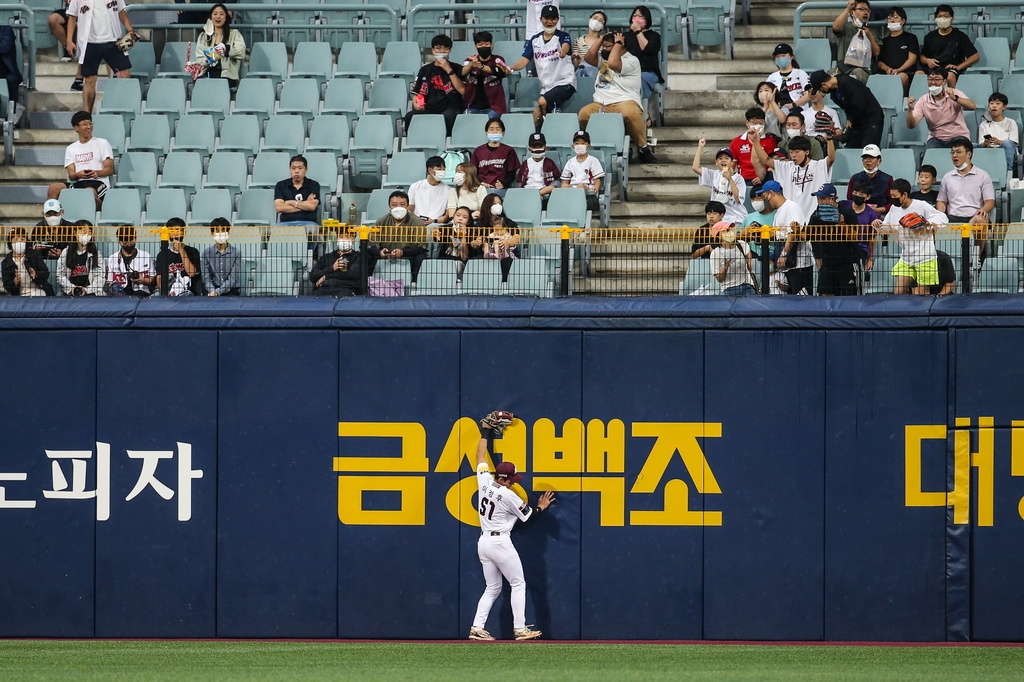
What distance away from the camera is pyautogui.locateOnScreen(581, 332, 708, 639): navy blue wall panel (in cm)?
1305

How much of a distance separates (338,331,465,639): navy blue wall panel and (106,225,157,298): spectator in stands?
2054 millimetres

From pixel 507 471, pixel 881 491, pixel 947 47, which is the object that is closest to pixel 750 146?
pixel 947 47

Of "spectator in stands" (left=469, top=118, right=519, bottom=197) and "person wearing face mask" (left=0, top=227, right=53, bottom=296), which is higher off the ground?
"spectator in stands" (left=469, top=118, right=519, bottom=197)

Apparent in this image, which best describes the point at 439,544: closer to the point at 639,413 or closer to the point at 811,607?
the point at 639,413

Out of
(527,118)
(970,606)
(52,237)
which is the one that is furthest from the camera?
(527,118)

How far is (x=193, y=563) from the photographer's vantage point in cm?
1333

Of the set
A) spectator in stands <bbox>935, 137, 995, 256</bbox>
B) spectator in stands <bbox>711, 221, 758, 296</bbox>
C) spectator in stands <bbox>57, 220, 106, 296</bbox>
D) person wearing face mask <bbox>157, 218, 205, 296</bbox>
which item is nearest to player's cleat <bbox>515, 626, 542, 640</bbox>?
spectator in stands <bbox>711, 221, 758, 296</bbox>

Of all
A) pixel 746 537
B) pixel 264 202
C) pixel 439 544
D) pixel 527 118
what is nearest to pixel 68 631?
pixel 439 544

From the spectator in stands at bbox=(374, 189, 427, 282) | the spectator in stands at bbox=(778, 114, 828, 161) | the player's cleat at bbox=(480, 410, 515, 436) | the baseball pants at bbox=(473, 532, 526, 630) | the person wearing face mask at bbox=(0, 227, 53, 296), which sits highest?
the spectator in stands at bbox=(778, 114, 828, 161)

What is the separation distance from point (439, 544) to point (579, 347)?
7.29 feet

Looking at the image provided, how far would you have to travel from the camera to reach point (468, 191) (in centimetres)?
1558

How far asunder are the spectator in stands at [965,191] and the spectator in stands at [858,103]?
1.48 metres

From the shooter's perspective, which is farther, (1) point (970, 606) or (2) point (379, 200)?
(2) point (379, 200)

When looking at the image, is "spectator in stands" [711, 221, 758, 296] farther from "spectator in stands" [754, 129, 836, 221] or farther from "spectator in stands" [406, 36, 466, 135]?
"spectator in stands" [406, 36, 466, 135]
